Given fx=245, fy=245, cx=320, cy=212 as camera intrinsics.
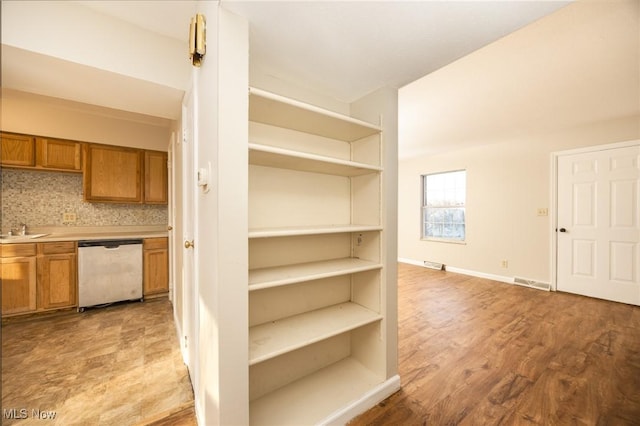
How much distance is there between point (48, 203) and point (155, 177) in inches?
48.5

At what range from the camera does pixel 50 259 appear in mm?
2781

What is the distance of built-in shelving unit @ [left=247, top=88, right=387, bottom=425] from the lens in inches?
56.2

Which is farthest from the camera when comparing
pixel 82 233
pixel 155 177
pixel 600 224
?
pixel 155 177

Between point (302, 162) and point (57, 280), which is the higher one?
point (302, 162)

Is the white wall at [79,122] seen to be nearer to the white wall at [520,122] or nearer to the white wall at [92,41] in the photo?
the white wall at [92,41]

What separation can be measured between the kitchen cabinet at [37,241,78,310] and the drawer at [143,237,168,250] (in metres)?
0.69

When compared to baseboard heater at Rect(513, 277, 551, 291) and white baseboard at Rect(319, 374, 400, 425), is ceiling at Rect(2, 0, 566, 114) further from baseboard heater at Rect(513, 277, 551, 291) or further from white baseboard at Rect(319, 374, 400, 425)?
baseboard heater at Rect(513, 277, 551, 291)

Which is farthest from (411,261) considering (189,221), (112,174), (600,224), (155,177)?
(112,174)

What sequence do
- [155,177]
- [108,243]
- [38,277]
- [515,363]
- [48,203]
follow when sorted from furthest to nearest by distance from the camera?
[155,177], [48,203], [108,243], [38,277], [515,363]

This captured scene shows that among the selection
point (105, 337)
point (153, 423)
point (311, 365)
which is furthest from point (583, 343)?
point (105, 337)

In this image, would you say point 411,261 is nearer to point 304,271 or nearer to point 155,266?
point 304,271

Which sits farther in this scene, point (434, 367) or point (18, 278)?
point (18, 278)

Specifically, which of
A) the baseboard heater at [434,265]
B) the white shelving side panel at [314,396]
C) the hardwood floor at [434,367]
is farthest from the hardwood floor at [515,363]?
the baseboard heater at [434,265]

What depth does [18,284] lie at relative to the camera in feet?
8.65
